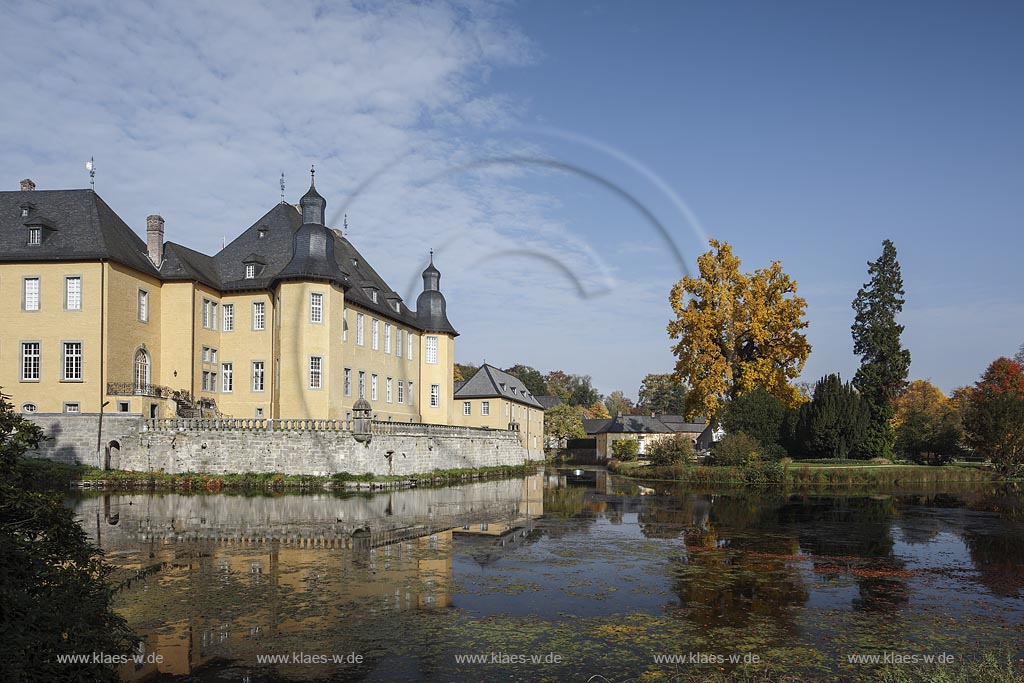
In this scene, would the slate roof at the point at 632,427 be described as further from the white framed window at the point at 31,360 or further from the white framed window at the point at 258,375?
the white framed window at the point at 31,360

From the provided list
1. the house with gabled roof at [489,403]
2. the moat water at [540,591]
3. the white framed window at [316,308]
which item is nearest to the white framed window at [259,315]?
the white framed window at [316,308]

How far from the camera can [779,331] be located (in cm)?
4731

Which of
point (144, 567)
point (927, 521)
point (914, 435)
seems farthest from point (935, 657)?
point (914, 435)

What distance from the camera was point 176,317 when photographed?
134 ft

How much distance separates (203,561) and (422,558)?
438 cm

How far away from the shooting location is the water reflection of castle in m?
10.2

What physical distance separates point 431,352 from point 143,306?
21.1 m

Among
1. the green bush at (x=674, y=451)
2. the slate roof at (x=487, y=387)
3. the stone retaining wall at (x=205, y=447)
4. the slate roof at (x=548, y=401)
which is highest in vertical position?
the slate roof at (x=487, y=387)

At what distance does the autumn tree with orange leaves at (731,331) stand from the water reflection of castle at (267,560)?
72.7 feet

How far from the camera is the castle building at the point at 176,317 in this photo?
36438 mm

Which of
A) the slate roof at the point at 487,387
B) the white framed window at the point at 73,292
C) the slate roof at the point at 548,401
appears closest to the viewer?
the white framed window at the point at 73,292

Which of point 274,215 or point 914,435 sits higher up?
point 274,215

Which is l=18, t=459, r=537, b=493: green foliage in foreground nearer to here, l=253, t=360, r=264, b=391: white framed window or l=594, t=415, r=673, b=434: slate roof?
l=253, t=360, r=264, b=391: white framed window

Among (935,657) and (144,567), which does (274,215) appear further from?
(935,657)
